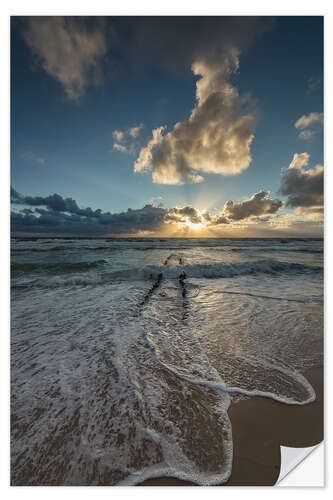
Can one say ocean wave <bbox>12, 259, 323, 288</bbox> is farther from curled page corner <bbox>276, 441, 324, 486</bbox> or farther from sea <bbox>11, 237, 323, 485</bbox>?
curled page corner <bbox>276, 441, 324, 486</bbox>

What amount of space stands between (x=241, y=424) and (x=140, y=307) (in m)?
3.34

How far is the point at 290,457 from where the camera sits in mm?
1699

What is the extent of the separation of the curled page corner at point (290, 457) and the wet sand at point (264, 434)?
1.5 inches

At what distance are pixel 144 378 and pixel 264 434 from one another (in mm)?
1394

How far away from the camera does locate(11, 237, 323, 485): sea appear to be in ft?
5.21

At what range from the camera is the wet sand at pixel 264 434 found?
1548mm

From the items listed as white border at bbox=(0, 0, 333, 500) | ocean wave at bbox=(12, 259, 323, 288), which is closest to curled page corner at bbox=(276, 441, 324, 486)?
white border at bbox=(0, 0, 333, 500)

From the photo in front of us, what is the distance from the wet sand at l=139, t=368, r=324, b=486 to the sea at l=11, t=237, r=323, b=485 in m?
0.08

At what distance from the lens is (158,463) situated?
61.6 inches
